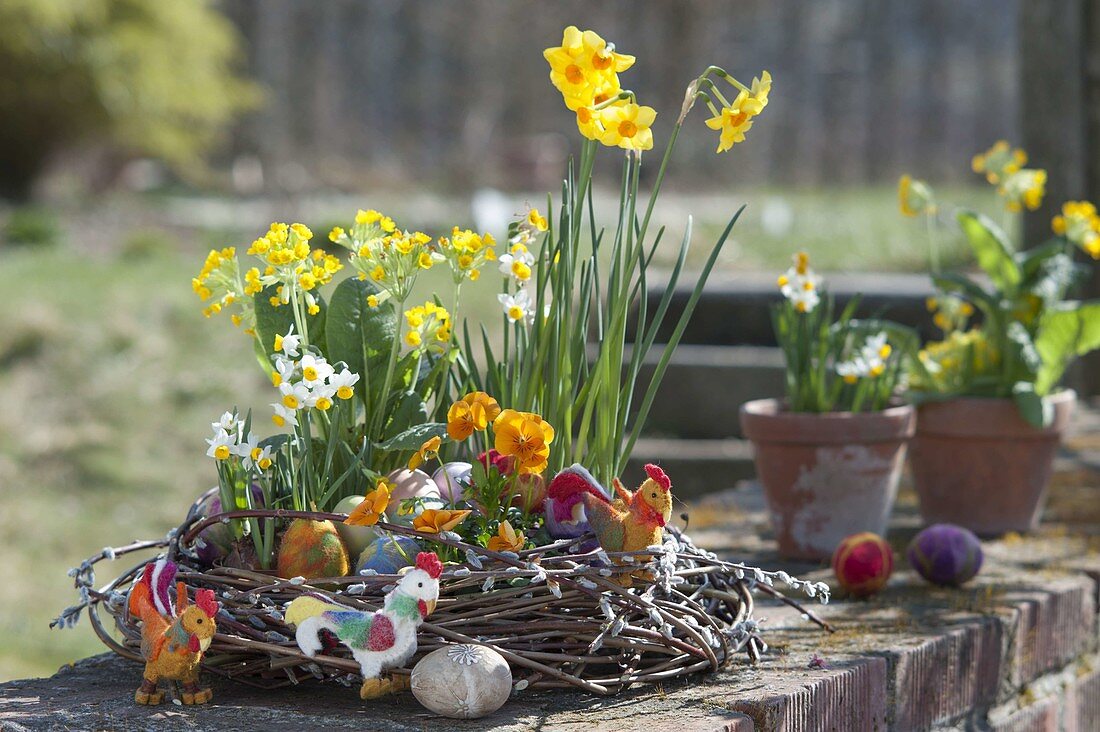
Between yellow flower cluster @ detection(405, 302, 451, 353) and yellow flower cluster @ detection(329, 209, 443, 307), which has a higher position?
yellow flower cluster @ detection(329, 209, 443, 307)

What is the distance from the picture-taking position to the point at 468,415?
49.0 inches

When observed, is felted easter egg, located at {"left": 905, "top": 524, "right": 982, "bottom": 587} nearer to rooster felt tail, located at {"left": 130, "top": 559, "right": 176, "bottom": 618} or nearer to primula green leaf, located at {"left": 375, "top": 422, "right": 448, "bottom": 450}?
primula green leaf, located at {"left": 375, "top": 422, "right": 448, "bottom": 450}

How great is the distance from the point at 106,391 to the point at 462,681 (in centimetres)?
381

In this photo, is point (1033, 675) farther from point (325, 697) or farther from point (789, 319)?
point (325, 697)

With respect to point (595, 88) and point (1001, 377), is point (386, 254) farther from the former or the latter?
point (1001, 377)

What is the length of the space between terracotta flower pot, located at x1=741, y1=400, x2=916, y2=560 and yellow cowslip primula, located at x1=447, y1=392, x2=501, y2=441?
822 millimetres

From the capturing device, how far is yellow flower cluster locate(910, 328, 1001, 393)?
2.23 meters

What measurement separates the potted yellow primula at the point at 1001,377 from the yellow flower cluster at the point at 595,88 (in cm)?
109

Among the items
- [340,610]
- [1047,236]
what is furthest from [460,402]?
[1047,236]

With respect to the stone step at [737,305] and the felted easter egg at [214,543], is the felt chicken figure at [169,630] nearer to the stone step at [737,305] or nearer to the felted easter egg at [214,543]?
the felted easter egg at [214,543]

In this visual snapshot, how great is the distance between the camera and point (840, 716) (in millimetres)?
1365

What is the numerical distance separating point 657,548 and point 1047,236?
8.82ft

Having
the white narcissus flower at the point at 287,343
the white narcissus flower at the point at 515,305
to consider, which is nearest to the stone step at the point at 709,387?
the white narcissus flower at the point at 515,305

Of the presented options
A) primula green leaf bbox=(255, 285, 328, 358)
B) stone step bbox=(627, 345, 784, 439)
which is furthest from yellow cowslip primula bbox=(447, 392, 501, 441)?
stone step bbox=(627, 345, 784, 439)
